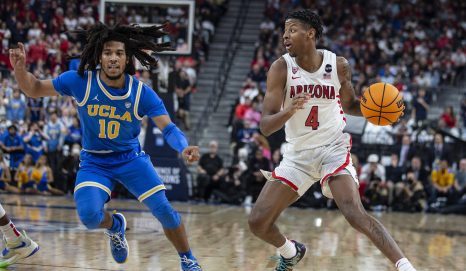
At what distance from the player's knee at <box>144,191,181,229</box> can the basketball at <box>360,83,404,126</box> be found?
6.29 ft

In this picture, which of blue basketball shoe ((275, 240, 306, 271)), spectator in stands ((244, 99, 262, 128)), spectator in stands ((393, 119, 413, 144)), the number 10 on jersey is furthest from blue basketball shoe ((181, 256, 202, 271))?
spectator in stands ((244, 99, 262, 128))

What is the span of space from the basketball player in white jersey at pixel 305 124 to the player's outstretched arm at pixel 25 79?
1858 millimetres

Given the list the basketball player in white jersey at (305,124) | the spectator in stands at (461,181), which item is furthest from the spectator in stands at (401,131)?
the basketball player in white jersey at (305,124)

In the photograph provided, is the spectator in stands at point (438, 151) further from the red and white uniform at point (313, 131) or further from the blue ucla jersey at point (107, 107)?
the blue ucla jersey at point (107, 107)

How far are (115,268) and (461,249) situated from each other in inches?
196

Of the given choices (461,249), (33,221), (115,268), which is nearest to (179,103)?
(33,221)

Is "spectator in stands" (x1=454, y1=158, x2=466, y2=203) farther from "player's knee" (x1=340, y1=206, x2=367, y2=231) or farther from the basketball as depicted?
"player's knee" (x1=340, y1=206, x2=367, y2=231)

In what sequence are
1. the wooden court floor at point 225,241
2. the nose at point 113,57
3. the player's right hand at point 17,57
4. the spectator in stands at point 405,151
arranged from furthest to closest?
the spectator in stands at point 405,151 → the wooden court floor at point 225,241 → the nose at point 113,57 → the player's right hand at point 17,57

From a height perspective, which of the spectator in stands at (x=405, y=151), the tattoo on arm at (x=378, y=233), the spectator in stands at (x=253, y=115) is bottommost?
the spectator in stands at (x=405, y=151)

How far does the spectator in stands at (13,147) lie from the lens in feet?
58.0

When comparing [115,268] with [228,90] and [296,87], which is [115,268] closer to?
[296,87]

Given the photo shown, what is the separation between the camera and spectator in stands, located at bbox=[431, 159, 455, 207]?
16.6 m

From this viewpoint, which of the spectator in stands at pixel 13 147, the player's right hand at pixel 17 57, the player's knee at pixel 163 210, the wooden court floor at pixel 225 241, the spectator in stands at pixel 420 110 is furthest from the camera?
the spectator in stands at pixel 420 110

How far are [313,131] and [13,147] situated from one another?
40.9 ft
